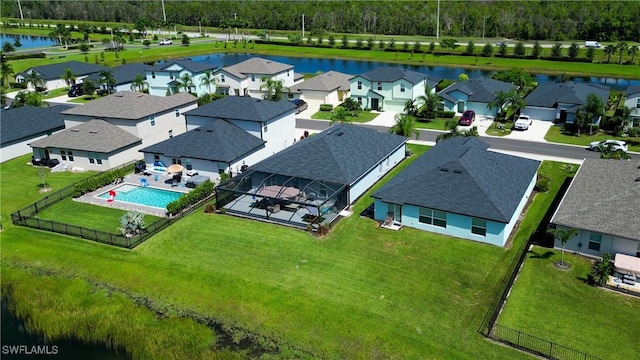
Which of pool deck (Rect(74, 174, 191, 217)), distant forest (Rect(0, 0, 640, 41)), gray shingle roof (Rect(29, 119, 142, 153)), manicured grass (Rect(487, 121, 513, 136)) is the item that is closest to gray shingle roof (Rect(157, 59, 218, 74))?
gray shingle roof (Rect(29, 119, 142, 153))

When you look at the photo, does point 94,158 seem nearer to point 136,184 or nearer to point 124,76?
point 136,184

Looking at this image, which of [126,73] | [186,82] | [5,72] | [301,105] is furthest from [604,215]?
[5,72]

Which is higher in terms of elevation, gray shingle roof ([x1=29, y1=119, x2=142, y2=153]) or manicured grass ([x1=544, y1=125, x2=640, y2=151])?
gray shingle roof ([x1=29, y1=119, x2=142, y2=153])

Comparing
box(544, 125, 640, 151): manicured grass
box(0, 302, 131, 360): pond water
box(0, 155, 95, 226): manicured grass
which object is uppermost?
box(544, 125, 640, 151): manicured grass

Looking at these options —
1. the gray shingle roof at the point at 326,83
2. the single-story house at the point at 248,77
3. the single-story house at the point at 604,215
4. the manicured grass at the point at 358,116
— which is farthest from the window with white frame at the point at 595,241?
the single-story house at the point at 248,77

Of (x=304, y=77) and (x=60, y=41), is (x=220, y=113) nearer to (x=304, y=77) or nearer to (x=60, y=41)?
(x=304, y=77)

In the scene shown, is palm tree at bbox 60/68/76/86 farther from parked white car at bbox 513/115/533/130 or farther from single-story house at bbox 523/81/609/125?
single-story house at bbox 523/81/609/125

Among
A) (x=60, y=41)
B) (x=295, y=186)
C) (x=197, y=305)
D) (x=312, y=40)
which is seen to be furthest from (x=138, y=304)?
(x=60, y=41)

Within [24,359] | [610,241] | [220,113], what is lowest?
[24,359]
